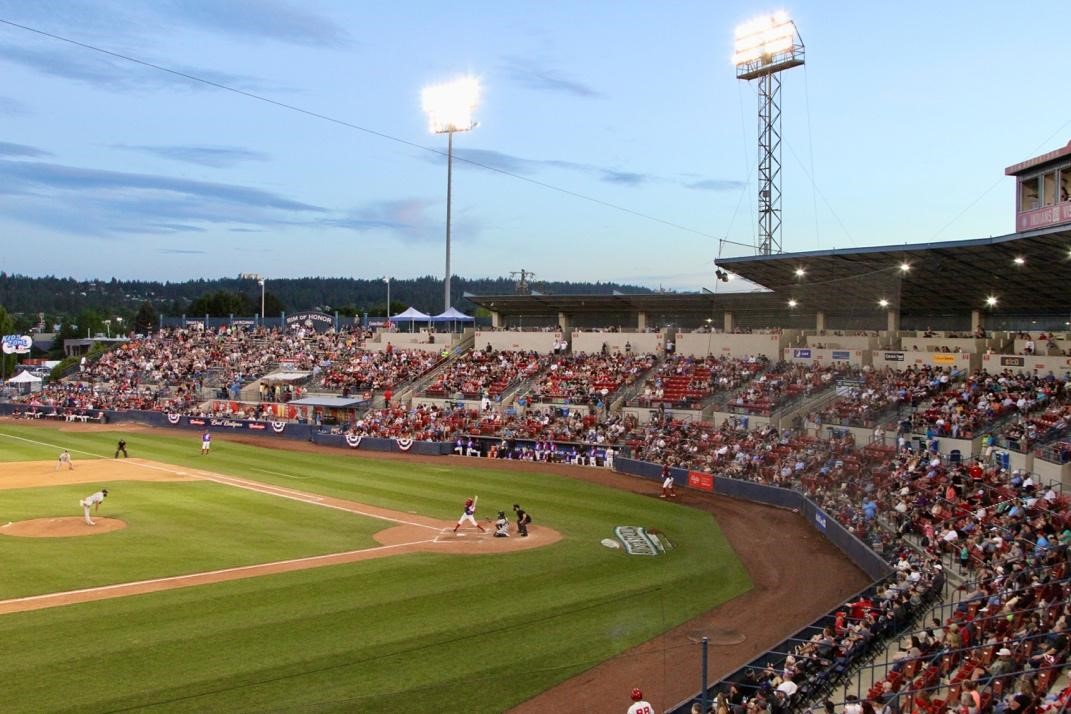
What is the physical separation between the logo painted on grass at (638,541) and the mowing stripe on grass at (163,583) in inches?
265

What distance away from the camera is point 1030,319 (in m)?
36.5

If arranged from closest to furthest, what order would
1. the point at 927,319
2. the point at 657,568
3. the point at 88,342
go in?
1. the point at 657,568
2. the point at 927,319
3. the point at 88,342

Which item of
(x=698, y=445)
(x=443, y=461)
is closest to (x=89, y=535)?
(x=443, y=461)

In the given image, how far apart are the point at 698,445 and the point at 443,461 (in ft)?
41.8

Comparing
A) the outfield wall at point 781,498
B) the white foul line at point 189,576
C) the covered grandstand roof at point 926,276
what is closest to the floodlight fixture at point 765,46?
the covered grandstand roof at point 926,276

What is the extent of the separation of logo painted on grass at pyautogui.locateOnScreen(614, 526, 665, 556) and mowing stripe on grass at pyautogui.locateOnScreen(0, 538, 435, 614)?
673 centimetres

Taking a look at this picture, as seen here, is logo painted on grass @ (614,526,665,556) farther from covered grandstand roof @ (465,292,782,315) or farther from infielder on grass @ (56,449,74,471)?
infielder on grass @ (56,449,74,471)

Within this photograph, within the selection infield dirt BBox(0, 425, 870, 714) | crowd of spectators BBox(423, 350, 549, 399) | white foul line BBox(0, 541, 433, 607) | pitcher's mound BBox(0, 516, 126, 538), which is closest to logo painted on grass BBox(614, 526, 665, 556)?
infield dirt BBox(0, 425, 870, 714)

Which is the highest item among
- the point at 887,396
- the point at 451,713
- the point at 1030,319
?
the point at 1030,319

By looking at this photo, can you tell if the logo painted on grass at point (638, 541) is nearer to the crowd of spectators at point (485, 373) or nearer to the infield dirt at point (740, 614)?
the infield dirt at point (740, 614)

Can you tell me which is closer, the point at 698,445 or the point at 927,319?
the point at 698,445

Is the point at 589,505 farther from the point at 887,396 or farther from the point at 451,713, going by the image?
the point at 451,713

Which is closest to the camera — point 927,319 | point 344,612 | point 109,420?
point 344,612

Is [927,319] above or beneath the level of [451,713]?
above
